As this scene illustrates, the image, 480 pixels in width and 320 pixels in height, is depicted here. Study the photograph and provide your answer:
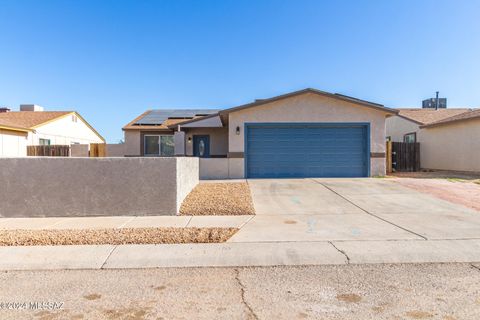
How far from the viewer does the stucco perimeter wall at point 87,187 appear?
8352 millimetres

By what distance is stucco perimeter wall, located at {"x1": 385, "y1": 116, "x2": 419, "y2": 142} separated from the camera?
918 inches

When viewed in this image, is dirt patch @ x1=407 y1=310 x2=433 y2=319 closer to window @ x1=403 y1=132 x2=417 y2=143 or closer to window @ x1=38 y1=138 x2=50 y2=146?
window @ x1=403 y1=132 x2=417 y2=143

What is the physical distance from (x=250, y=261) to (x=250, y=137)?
10518mm

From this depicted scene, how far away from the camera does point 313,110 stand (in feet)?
49.0

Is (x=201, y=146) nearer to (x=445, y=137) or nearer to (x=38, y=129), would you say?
(x=38, y=129)

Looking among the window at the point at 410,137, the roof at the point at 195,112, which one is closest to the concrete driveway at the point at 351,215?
the roof at the point at 195,112

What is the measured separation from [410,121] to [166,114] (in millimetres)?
18446

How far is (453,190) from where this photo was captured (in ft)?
37.3

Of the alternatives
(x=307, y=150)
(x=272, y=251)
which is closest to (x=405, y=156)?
(x=307, y=150)

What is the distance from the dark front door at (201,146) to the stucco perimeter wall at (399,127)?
15.1 metres

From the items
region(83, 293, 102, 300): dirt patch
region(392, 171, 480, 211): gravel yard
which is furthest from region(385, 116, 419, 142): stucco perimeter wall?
region(83, 293, 102, 300): dirt patch

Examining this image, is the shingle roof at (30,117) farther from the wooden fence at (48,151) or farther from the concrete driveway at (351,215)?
the concrete driveway at (351,215)

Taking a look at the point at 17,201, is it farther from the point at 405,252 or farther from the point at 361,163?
the point at 361,163

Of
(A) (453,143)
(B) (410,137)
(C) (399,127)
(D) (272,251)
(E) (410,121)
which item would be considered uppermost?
(E) (410,121)
